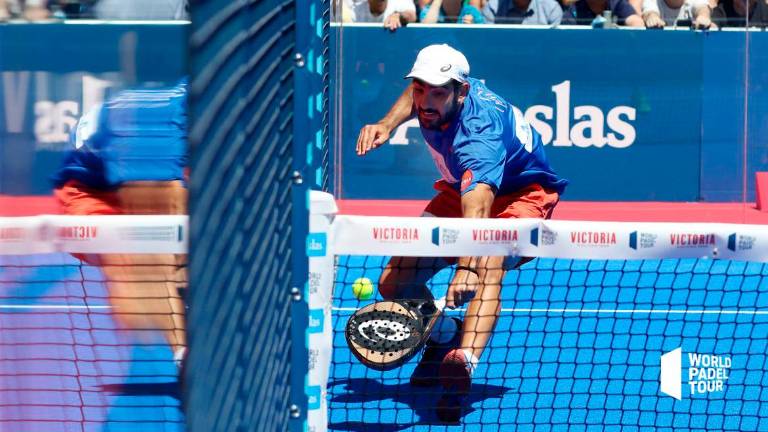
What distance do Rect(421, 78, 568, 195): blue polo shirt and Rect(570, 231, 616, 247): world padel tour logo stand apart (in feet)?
4.06

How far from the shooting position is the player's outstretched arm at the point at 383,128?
16.8 feet

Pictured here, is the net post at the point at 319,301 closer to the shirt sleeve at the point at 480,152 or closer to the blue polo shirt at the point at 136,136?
the shirt sleeve at the point at 480,152

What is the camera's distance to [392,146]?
414 inches

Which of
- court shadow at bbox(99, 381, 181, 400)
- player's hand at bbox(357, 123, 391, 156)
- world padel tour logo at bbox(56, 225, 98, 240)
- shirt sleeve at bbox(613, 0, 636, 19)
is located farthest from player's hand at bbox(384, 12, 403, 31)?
world padel tour logo at bbox(56, 225, 98, 240)

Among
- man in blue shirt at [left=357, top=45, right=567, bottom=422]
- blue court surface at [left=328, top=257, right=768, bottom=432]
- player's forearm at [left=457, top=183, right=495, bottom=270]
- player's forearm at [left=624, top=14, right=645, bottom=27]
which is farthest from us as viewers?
player's forearm at [left=624, top=14, right=645, bottom=27]

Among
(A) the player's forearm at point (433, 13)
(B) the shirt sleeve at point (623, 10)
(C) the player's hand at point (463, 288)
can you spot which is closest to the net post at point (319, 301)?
(C) the player's hand at point (463, 288)

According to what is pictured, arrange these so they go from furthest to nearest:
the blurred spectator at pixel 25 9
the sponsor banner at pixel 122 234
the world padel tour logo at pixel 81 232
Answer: the world padel tour logo at pixel 81 232
the sponsor banner at pixel 122 234
the blurred spectator at pixel 25 9

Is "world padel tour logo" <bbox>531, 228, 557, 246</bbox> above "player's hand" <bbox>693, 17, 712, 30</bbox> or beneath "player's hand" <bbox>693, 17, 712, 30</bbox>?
beneath

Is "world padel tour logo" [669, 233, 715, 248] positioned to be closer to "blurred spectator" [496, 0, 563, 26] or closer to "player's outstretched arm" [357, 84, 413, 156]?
"player's outstretched arm" [357, 84, 413, 156]

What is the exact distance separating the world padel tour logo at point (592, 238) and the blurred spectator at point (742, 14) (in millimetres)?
7024

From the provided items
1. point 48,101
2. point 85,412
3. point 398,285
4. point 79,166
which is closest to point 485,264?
point 398,285

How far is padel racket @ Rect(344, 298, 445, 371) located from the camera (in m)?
5.29

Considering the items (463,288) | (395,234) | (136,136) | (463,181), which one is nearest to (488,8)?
(463,181)

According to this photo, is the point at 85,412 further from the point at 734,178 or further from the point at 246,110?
the point at 734,178
